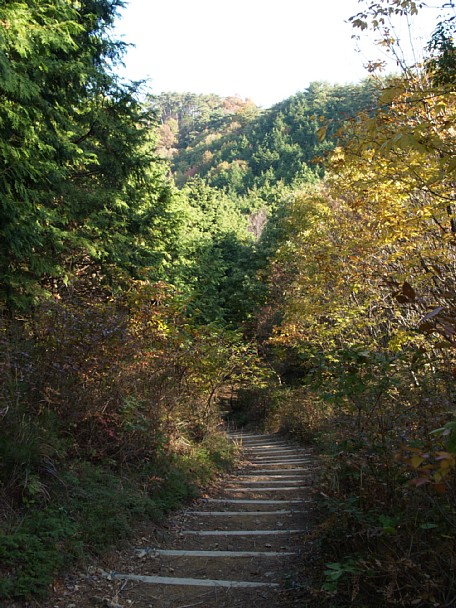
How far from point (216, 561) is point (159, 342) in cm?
388

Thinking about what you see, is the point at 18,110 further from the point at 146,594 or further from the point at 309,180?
the point at 309,180

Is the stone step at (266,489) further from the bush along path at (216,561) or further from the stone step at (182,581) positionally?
the stone step at (182,581)

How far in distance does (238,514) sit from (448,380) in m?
3.26

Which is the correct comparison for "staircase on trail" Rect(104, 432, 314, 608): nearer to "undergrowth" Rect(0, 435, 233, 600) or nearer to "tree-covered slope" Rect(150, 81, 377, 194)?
"undergrowth" Rect(0, 435, 233, 600)

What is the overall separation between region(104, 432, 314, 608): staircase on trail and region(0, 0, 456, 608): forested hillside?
1.08 ft

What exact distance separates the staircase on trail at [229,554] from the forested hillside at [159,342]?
0.33 m

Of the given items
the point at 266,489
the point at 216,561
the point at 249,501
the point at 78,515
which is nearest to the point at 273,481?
the point at 266,489

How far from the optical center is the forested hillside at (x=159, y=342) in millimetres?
3184

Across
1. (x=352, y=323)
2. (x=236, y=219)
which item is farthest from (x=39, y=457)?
(x=236, y=219)

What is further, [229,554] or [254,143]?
[254,143]

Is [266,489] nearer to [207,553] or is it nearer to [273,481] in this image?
[273,481]

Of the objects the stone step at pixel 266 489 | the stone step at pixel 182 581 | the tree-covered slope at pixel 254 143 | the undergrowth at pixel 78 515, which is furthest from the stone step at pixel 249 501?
the tree-covered slope at pixel 254 143

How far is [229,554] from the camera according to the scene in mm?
4383

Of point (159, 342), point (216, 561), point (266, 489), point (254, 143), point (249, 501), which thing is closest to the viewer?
point (216, 561)
